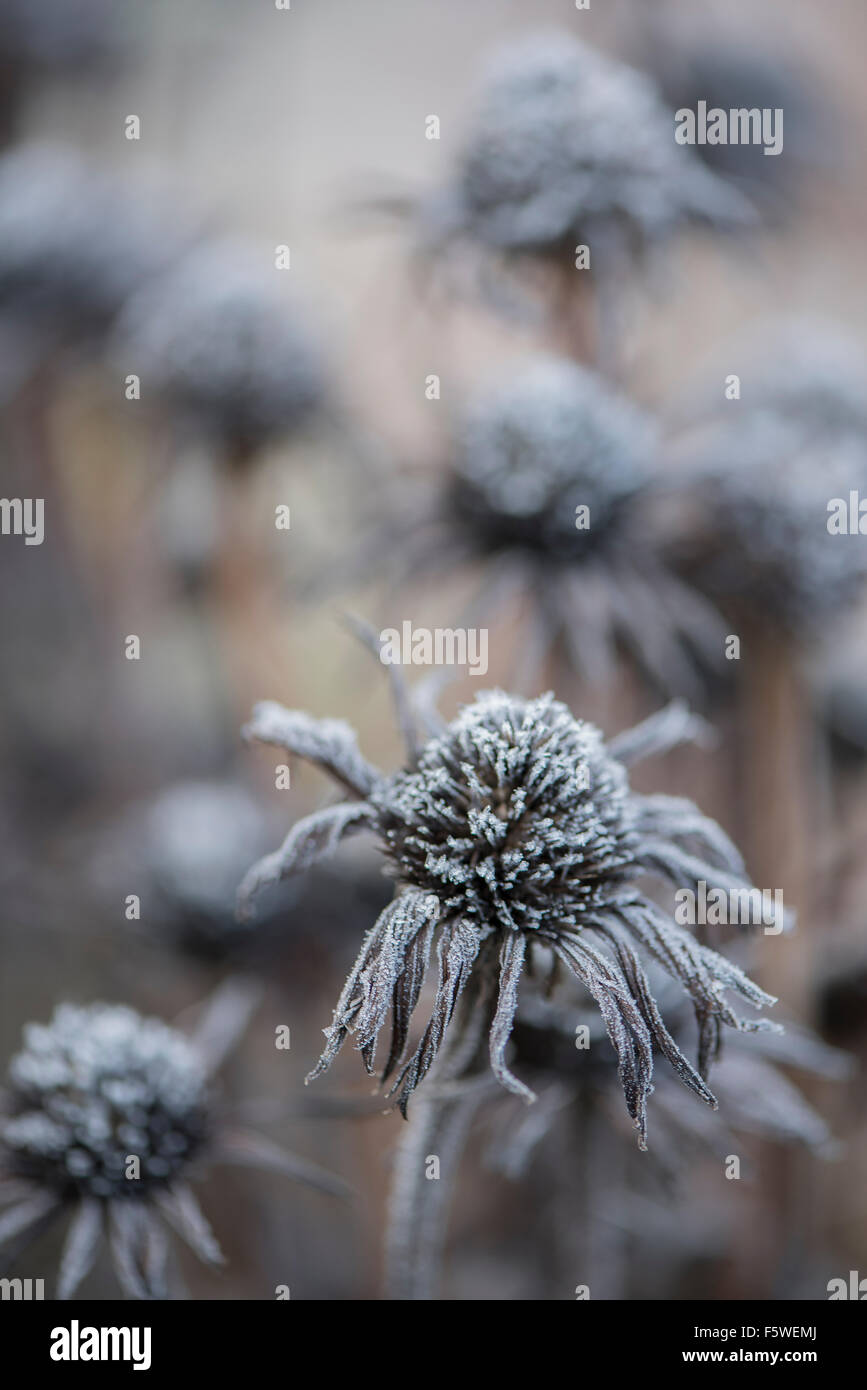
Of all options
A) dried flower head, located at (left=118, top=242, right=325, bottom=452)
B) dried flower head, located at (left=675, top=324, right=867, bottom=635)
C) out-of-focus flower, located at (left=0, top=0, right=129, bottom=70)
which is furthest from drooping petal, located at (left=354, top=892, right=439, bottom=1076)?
out-of-focus flower, located at (left=0, top=0, right=129, bottom=70)

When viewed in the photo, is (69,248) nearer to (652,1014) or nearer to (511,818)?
(511,818)

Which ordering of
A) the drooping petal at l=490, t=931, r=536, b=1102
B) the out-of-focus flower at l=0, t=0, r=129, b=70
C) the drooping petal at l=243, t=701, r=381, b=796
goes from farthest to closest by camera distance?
1. the out-of-focus flower at l=0, t=0, r=129, b=70
2. the drooping petal at l=243, t=701, r=381, b=796
3. the drooping petal at l=490, t=931, r=536, b=1102

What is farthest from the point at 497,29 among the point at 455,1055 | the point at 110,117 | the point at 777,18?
the point at 455,1055

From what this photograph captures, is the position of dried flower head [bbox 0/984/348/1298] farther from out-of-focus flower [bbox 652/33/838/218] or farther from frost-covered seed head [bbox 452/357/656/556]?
out-of-focus flower [bbox 652/33/838/218]

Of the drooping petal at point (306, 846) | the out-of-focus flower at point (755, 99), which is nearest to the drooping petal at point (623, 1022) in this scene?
the drooping petal at point (306, 846)

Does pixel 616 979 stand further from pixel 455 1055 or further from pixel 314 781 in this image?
pixel 314 781
